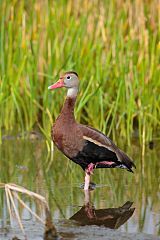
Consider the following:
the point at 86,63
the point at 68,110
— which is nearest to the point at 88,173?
the point at 68,110

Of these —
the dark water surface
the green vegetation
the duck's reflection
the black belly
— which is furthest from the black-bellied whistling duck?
the green vegetation

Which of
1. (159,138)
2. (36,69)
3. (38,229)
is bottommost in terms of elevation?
(38,229)

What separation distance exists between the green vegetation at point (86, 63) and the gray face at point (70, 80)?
93cm

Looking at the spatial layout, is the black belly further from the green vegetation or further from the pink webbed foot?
the green vegetation

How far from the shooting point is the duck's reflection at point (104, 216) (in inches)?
228

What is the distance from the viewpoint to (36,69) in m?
8.88

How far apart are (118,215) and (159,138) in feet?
9.15

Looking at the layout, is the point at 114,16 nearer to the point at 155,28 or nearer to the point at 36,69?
the point at 155,28

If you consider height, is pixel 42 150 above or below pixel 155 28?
below

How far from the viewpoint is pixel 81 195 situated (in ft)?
21.6

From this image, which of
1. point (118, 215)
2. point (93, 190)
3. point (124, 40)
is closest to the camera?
point (118, 215)

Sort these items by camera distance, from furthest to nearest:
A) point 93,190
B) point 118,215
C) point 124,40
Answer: point 124,40 → point 93,190 → point 118,215

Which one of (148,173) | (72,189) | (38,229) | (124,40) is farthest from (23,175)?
(124,40)

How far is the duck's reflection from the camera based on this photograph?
5.80 metres
